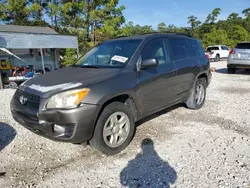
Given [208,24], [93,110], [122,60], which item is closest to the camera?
[93,110]

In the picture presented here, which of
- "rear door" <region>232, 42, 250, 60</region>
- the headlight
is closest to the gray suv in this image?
the headlight

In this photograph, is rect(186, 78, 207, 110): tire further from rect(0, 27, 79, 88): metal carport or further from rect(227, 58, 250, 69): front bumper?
rect(0, 27, 79, 88): metal carport

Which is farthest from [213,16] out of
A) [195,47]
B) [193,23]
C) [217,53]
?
[195,47]

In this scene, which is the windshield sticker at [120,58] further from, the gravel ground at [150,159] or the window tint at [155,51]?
the gravel ground at [150,159]

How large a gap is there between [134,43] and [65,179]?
2.49 meters

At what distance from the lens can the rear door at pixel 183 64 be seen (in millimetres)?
4324

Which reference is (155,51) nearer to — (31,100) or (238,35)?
(31,100)

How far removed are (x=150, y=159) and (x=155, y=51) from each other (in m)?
1.97

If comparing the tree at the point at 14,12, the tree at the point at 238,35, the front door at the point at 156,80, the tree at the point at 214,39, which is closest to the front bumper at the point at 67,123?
the front door at the point at 156,80

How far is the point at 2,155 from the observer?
3289 mm

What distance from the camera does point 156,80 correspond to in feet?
12.3

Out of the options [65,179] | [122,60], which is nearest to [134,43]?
[122,60]

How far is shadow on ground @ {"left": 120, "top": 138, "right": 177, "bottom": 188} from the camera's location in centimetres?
253

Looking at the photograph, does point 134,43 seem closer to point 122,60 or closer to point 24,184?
point 122,60
